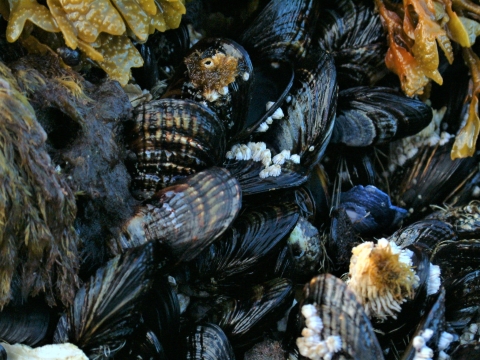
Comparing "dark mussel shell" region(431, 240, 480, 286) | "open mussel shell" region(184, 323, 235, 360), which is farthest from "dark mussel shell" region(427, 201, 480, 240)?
"open mussel shell" region(184, 323, 235, 360)

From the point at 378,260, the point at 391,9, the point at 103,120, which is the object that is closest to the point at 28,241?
the point at 103,120

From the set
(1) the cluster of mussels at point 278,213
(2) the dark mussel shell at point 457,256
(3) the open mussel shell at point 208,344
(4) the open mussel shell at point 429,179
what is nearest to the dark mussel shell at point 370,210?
(1) the cluster of mussels at point 278,213

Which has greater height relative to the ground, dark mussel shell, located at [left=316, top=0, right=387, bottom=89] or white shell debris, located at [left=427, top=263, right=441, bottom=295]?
dark mussel shell, located at [left=316, top=0, right=387, bottom=89]

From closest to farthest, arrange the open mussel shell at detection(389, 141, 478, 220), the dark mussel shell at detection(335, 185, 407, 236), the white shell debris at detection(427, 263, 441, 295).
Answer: the white shell debris at detection(427, 263, 441, 295)
the dark mussel shell at detection(335, 185, 407, 236)
the open mussel shell at detection(389, 141, 478, 220)

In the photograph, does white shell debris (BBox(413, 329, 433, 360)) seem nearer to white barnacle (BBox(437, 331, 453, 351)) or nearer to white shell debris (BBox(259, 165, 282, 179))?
white barnacle (BBox(437, 331, 453, 351))

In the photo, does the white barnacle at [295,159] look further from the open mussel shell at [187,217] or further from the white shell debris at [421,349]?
the white shell debris at [421,349]

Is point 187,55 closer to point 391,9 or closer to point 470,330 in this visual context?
point 391,9

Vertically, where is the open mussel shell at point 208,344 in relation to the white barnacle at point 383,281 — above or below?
below

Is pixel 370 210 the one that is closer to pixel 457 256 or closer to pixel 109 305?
pixel 457 256

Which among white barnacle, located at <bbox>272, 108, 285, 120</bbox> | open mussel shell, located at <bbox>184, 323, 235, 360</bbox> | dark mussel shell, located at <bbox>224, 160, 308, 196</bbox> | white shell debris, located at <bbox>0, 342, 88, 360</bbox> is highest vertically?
white barnacle, located at <bbox>272, 108, 285, 120</bbox>
